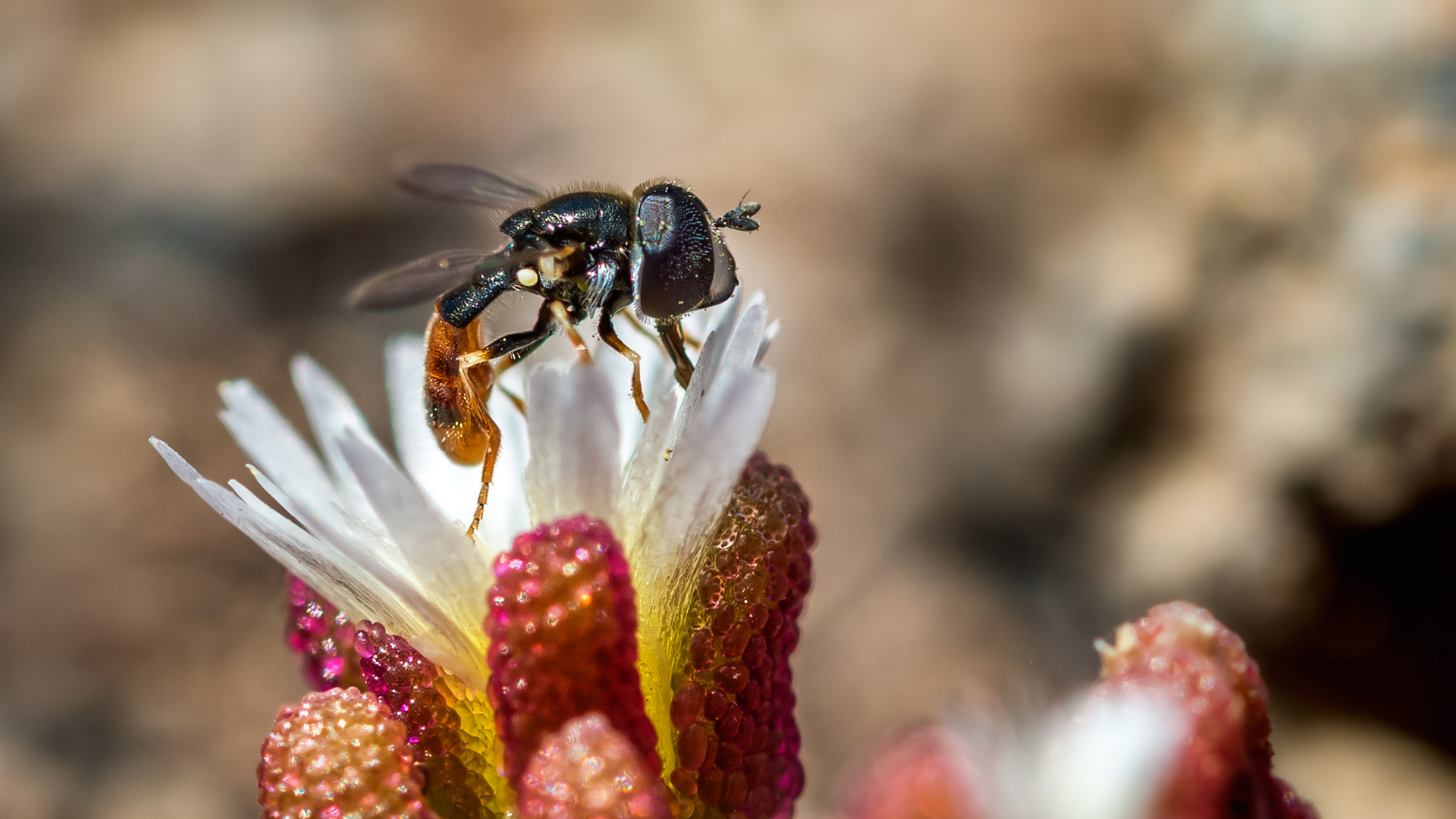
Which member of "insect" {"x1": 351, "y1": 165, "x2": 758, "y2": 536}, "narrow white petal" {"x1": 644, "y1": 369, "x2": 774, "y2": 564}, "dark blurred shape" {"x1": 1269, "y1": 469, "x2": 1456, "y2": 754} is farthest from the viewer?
"dark blurred shape" {"x1": 1269, "y1": 469, "x2": 1456, "y2": 754}

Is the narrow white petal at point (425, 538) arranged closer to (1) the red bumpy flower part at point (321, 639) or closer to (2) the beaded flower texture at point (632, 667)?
(2) the beaded flower texture at point (632, 667)

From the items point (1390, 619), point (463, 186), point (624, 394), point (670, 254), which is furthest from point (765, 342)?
point (1390, 619)

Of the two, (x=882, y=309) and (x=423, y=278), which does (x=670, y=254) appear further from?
(x=882, y=309)

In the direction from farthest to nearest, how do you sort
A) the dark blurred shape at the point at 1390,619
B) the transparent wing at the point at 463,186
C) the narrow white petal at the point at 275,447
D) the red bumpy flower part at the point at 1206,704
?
the dark blurred shape at the point at 1390,619, the transparent wing at the point at 463,186, the narrow white petal at the point at 275,447, the red bumpy flower part at the point at 1206,704

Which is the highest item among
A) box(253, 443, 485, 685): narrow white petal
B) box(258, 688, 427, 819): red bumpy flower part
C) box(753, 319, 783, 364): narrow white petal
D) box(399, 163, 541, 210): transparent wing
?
box(399, 163, 541, 210): transparent wing

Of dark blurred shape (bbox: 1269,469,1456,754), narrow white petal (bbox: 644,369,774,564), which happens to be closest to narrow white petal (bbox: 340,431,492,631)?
narrow white petal (bbox: 644,369,774,564)

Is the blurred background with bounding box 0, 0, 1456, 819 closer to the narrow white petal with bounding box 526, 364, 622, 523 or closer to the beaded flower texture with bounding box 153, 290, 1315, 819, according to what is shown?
the beaded flower texture with bounding box 153, 290, 1315, 819

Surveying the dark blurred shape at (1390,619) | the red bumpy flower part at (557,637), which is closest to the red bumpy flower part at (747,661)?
the red bumpy flower part at (557,637)

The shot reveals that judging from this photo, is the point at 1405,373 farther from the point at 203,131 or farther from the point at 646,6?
the point at 203,131
